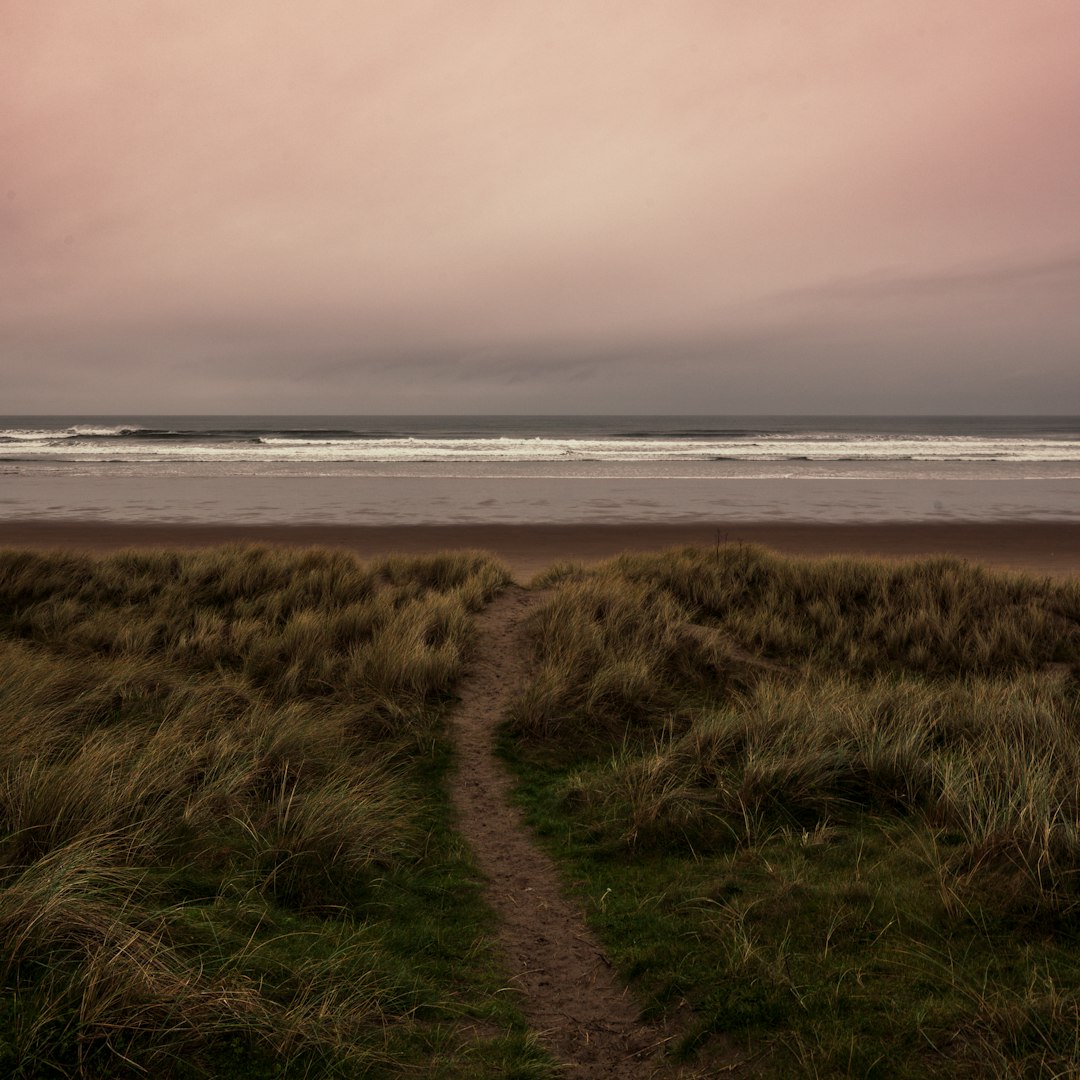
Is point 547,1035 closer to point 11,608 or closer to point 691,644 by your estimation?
point 691,644

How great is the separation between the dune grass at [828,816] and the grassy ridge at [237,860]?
0.98 meters

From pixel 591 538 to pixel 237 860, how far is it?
14124 millimetres

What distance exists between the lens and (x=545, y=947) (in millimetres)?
4074

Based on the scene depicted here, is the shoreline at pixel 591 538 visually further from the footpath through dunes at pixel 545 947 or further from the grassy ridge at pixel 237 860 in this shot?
the footpath through dunes at pixel 545 947

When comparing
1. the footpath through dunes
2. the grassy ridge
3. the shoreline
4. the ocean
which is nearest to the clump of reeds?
the footpath through dunes

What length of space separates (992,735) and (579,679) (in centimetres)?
362

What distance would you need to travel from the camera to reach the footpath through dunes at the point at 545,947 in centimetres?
324

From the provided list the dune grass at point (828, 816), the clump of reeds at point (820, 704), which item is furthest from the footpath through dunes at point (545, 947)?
the clump of reeds at point (820, 704)

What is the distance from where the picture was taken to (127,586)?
10.4 metres

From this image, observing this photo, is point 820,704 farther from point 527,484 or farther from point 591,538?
point 527,484

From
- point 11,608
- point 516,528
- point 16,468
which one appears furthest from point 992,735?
point 16,468

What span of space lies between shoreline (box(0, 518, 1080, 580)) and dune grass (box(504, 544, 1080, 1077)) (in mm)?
6216

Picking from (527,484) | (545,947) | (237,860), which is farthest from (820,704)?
(527,484)

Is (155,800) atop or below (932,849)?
atop
